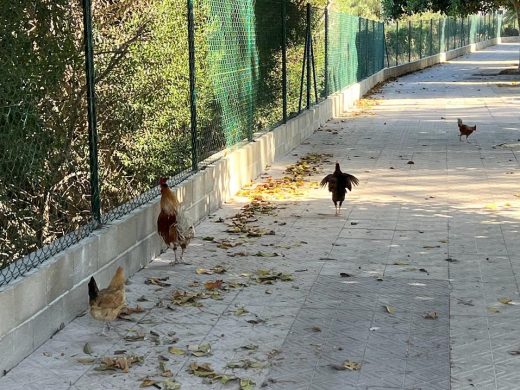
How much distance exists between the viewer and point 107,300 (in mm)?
5695

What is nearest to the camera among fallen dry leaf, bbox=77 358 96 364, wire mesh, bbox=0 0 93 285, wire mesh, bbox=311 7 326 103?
fallen dry leaf, bbox=77 358 96 364

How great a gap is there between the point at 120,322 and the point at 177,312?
466 millimetres

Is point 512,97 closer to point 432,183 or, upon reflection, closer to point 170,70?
point 432,183

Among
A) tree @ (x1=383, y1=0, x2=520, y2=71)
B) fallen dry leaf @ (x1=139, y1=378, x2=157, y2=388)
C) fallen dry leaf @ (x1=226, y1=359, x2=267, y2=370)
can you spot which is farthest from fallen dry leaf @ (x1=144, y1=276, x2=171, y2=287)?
tree @ (x1=383, y1=0, x2=520, y2=71)

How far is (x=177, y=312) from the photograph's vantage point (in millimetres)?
6297

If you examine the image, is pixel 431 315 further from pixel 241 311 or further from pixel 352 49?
pixel 352 49

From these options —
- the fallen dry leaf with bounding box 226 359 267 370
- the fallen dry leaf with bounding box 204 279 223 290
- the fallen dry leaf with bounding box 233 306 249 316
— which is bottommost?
the fallen dry leaf with bounding box 226 359 267 370

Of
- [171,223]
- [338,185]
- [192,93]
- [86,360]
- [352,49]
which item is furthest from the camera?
[352,49]

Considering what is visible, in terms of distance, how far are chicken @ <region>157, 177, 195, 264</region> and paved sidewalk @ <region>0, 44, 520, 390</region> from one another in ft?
0.90

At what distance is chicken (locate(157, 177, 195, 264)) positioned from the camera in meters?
7.44

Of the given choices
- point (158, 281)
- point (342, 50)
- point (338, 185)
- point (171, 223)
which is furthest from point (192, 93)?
point (342, 50)

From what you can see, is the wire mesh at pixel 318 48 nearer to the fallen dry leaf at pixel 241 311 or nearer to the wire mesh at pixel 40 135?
the wire mesh at pixel 40 135

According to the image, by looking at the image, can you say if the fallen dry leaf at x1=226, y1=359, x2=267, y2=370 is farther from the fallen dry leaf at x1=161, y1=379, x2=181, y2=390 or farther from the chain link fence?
the chain link fence

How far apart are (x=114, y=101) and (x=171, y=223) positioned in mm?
1664
